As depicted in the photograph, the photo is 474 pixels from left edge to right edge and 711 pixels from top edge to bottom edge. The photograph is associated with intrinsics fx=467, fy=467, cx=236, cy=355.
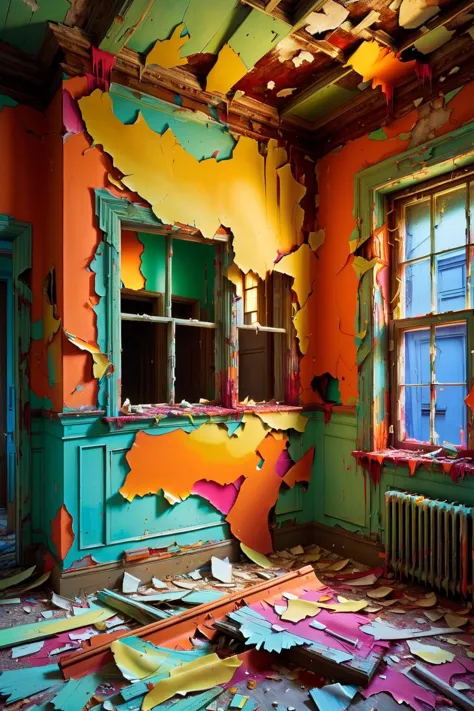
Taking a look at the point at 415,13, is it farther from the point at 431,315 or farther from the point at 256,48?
the point at 431,315

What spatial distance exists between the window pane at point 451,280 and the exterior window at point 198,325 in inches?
44.4

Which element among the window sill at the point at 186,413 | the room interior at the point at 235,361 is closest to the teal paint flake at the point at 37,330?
the room interior at the point at 235,361

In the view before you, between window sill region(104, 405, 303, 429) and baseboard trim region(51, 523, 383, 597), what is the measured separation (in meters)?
0.87

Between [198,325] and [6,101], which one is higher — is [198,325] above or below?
below

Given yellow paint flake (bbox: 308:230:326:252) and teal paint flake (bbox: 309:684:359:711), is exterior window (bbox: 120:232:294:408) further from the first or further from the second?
teal paint flake (bbox: 309:684:359:711)

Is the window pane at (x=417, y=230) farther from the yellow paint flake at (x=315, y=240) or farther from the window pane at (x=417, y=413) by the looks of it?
the window pane at (x=417, y=413)

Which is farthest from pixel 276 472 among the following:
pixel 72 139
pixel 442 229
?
pixel 72 139

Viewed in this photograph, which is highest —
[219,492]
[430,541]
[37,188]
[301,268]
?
[37,188]

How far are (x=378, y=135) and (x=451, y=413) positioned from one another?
1.99 m

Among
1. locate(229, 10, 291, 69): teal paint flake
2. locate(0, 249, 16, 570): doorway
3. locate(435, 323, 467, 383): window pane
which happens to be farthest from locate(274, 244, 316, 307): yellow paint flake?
locate(0, 249, 16, 570): doorway

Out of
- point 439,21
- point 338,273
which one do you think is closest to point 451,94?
point 439,21

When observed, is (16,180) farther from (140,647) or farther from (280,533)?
(280,533)

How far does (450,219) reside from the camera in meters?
3.04

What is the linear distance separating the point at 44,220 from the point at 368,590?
3.12 m
